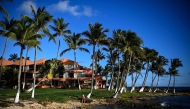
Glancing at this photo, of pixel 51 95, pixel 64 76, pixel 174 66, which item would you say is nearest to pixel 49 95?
pixel 51 95

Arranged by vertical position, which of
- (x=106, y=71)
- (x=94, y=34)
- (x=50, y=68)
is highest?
(x=94, y=34)

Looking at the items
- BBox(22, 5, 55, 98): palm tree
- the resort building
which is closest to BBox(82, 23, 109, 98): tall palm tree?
BBox(22, 5, 55, 98): palm tree

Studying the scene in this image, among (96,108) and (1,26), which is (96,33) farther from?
(1,26)

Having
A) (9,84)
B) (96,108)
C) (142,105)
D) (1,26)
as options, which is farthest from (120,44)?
(9,84)

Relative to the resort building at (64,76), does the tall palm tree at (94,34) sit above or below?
above

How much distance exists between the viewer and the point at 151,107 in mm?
27844

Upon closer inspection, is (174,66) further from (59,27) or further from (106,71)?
(59,27)

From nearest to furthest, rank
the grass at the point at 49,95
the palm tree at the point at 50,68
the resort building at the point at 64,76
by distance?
the grass at the point at 49,95, the palm tree at the point at 50,68, the resort building at the point at 64,76

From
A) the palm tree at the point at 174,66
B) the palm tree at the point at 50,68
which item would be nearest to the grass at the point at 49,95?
the palm tree at the point at 50,68

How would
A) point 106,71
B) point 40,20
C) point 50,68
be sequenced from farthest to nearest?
point 106,71
point 50,68
point 40,20

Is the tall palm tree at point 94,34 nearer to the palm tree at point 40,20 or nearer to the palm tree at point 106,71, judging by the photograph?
the palm tree at point 40,20

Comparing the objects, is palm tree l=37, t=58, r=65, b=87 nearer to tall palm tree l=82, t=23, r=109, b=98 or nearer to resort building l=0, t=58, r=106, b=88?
resort building l=0, t=58, r=106, b=88

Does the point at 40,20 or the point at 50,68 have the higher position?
the point at 40,20

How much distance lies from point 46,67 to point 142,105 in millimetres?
28116
